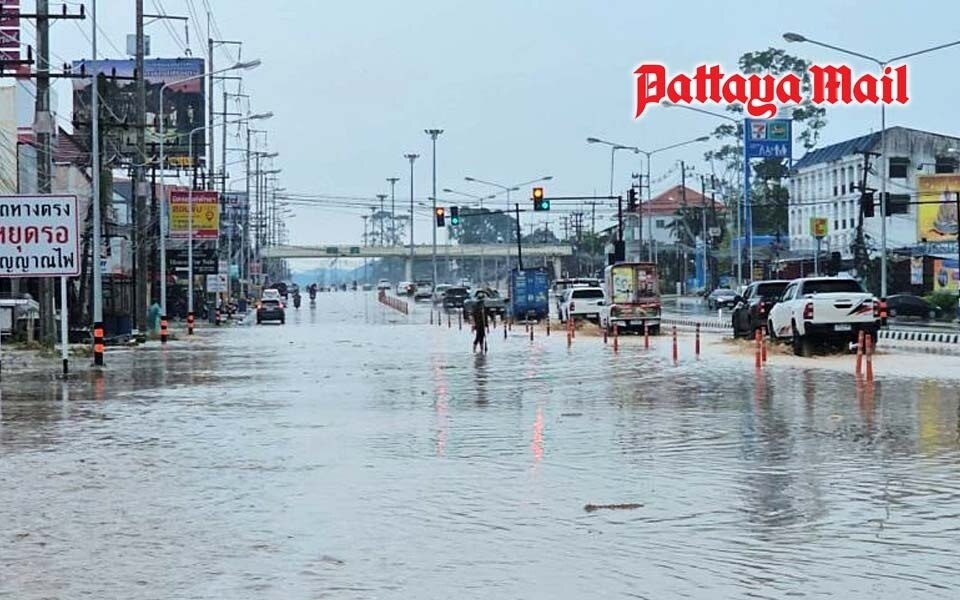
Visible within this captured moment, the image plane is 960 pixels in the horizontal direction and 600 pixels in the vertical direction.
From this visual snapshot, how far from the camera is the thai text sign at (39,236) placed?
104 ft

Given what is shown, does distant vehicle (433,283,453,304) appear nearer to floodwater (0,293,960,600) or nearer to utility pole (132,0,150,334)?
utility pole (132,0,150,334)

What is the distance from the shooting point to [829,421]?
1872 cm

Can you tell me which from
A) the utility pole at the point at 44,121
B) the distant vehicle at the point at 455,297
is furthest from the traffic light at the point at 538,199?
the utility pole at the point at 44,121

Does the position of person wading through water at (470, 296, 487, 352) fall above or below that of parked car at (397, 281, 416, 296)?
below

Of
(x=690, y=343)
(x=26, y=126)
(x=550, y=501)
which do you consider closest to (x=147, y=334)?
(x=26, y=126)

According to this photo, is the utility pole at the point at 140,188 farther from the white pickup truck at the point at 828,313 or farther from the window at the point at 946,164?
the window at the point at 946,164

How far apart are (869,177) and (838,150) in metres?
4.31

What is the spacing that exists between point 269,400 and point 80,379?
27.6 feet

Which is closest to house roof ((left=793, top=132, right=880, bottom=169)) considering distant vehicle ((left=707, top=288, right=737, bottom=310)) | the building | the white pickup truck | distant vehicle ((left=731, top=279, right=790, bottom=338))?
the building

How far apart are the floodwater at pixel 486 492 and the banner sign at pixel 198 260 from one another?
4423cm

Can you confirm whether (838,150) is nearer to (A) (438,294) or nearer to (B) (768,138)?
(B) (768,138)

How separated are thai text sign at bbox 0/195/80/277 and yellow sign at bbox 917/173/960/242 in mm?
59796

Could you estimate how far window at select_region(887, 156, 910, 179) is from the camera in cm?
9244

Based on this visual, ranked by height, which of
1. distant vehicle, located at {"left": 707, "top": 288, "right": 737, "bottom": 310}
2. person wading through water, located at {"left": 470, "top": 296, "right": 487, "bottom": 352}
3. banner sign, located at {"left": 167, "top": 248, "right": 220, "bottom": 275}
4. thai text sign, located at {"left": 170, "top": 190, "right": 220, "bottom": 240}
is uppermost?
thai text sign, located at {"left": 170, "top": 190, "right": 220, "bottom": 240}
